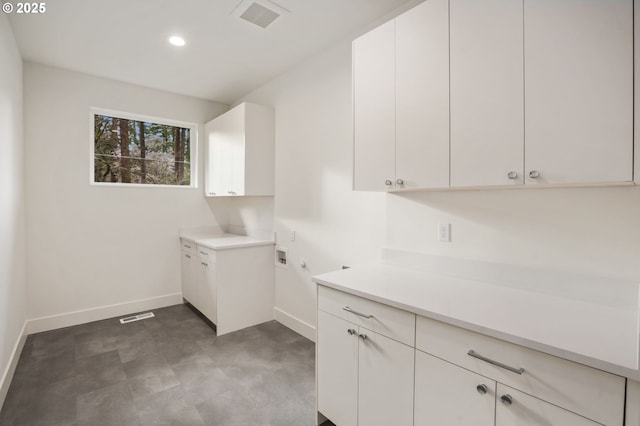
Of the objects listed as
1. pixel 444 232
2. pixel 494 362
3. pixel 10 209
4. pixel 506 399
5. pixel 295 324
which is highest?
pixel 10 209

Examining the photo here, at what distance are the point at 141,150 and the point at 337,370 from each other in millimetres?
3534

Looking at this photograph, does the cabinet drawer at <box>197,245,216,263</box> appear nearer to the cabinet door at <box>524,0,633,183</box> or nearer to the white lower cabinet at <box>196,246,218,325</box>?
the white lower cabinet at <box>196,246,218,325</box>

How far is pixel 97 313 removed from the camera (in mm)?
3471

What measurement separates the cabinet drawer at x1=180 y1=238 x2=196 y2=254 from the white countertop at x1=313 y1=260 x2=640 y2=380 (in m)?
2.37

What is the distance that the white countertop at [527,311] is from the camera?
0.97m

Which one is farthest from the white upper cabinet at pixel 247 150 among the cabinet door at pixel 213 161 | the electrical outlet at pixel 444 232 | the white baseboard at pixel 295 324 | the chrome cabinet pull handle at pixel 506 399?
the chrome cabinet pull handle at pixel 506 399

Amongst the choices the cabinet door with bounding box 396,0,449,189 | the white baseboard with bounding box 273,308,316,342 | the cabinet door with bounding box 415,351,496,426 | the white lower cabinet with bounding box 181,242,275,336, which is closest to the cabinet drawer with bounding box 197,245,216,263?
the white lower cabinet with bounding box 181,242,275,336

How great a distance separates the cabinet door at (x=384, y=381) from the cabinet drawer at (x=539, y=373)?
→ 0.17 m

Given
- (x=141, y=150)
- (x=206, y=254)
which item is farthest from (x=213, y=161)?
(x=206, y=254)

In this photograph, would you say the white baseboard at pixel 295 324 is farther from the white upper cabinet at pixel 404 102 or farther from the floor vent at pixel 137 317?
the white upper cabinet at pixel 404 102

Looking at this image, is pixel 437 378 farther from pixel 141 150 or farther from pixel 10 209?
pixel 141 150

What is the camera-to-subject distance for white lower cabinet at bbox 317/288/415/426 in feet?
4.63

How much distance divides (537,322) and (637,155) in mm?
680

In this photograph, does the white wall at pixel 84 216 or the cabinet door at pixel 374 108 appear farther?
the white wall at pixel 84 216
